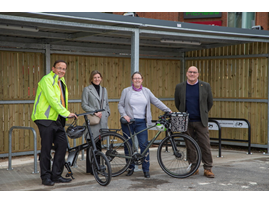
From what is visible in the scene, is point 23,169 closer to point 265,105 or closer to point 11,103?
point 11,103

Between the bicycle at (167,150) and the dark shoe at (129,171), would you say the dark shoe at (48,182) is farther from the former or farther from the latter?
the dark shoe at (129,171)

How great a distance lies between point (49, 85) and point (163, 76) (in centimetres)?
578

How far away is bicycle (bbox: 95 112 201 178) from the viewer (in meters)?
6.62

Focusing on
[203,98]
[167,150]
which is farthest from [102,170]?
[203,98]

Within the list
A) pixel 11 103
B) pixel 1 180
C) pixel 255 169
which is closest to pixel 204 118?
pixel 255 169

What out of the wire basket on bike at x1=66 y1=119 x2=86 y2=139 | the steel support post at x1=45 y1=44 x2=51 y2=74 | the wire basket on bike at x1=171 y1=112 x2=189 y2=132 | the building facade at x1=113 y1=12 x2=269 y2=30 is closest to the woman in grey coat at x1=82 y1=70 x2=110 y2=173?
the wire basket on bike at x1=66 y1=119 x2=86 y2=139

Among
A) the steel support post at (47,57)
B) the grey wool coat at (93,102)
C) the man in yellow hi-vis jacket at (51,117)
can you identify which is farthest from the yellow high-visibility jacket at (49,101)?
the steel support post at (47,57)

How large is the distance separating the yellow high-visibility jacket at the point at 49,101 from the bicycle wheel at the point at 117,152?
1.00 metres

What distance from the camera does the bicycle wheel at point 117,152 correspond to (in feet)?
22.1

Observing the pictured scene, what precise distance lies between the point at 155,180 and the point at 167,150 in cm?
57

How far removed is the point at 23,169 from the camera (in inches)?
307

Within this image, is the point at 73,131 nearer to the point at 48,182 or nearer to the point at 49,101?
the point at 49,101

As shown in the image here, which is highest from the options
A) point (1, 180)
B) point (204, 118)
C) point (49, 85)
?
point (49, 85)

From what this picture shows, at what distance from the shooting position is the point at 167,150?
21.7 ft
